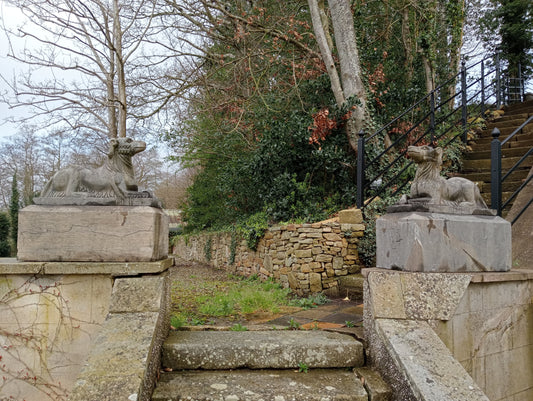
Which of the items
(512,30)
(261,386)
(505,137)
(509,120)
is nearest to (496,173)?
(261,386)

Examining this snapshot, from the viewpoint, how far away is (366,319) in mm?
3098

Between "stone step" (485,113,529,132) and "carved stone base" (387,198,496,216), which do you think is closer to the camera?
"carved stone base" (387,198,496,216)

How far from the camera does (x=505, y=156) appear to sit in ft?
23.5

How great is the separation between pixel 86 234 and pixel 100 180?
467mm

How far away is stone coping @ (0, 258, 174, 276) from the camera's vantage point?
9.32 feet

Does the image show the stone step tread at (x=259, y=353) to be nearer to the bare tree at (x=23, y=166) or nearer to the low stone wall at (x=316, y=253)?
the low stone wall at (x=316, y=253)

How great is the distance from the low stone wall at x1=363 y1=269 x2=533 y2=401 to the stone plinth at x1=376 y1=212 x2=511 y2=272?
0.11 meters

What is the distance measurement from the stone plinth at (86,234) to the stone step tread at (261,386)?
3.18 feet

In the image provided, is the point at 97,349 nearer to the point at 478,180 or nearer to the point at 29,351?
the point at 29,351

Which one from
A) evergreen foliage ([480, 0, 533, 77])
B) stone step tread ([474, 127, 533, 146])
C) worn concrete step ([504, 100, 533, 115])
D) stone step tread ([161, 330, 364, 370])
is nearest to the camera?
stone step tread ([161, 330, 364, 370])

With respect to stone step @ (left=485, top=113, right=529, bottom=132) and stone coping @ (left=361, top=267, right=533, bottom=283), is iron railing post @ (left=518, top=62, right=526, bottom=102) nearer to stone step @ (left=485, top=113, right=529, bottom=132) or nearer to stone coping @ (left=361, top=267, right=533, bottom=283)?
stone step @ (left=485, top=113, right=529, bottom=132)

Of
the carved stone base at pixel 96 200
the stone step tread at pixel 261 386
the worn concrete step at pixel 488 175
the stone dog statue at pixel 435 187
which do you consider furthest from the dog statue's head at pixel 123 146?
the worn concrete step at pixel 488 175

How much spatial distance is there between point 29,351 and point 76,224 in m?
1.00

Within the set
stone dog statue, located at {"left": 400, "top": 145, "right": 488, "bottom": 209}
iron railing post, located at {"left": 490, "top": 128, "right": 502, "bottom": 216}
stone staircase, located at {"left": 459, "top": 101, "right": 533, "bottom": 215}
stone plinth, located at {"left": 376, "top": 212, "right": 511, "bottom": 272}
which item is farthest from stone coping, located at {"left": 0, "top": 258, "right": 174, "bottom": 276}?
stone staircase, located at {"left": 459, "top": 101, "right": 533, "bottom": 215}
